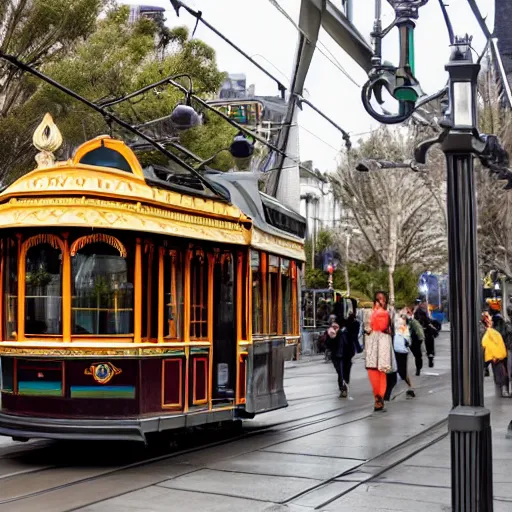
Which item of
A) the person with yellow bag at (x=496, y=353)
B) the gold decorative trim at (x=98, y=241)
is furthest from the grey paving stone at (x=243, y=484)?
the person with yellow bag at (x=496, y=353)

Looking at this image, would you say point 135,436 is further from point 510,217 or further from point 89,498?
point 510,217

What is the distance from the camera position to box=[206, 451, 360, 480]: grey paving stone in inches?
368

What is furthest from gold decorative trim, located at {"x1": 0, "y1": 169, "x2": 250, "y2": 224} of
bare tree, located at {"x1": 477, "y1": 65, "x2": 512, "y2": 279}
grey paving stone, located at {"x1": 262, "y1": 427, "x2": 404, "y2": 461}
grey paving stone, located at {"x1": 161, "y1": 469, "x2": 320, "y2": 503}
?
bare tree, located at {"x1": 477, "y1": 65, "x2": 512, "y2": 279}

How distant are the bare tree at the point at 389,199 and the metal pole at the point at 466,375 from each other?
1500 inches

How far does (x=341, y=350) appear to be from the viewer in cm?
1725

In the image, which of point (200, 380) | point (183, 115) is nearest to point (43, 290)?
point (200, 380)

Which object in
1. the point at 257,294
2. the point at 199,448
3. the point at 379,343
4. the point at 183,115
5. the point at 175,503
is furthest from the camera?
the point at 183,115

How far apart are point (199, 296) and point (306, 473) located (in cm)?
238

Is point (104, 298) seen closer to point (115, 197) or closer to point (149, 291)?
point (149, 291)

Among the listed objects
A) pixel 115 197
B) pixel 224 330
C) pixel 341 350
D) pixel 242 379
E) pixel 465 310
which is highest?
pixel 115 197

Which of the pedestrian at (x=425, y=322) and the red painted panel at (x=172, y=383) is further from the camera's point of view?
the pedestrian at (x=425, y=322)

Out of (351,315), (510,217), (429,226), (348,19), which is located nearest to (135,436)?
(351,315)

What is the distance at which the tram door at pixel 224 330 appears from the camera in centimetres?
1117

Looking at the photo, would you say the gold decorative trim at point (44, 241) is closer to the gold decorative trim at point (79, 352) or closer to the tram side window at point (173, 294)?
the gold decorative trim at point (79, 352)
